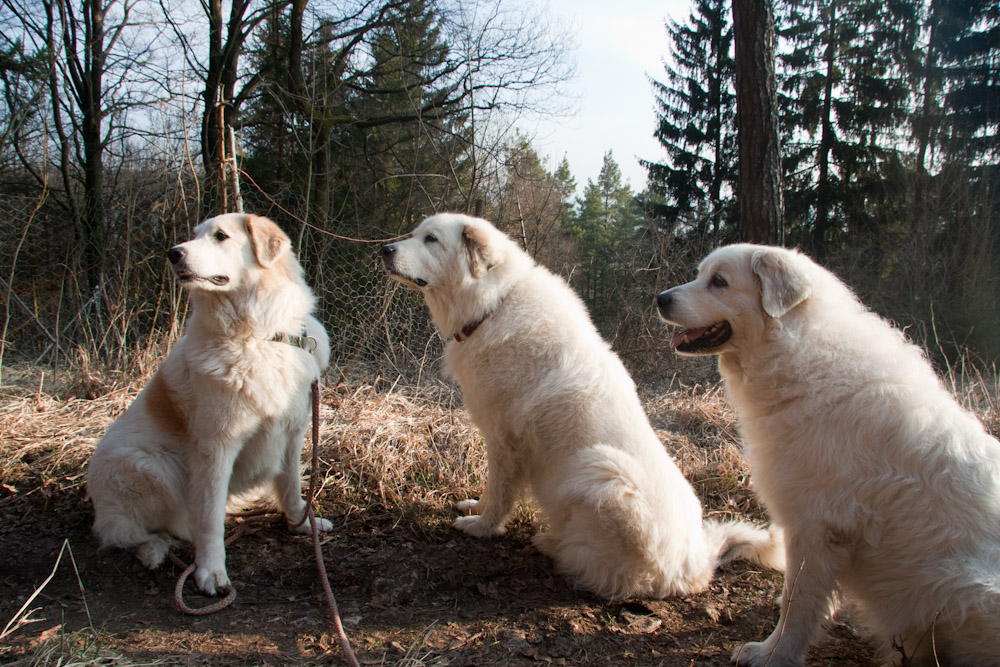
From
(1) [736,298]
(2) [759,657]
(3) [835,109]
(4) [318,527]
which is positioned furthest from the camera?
(3) [835,109]

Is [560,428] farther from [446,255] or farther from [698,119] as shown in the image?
[698,119]

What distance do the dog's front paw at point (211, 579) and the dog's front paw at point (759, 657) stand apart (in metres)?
2.27

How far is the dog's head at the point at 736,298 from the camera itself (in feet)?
7.44

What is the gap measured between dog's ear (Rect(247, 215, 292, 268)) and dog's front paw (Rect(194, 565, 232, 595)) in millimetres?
1499

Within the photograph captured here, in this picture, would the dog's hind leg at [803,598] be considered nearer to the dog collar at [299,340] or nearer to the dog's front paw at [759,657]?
the dog's front paw at [759,657]

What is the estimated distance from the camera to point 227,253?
2758mm

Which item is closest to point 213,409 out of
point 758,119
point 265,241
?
point 265,241

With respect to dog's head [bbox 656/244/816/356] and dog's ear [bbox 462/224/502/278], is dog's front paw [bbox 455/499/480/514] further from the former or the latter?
dog's head [bbox 656/244/816/356]

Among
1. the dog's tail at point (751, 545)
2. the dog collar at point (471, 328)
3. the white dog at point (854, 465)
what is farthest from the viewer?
the dog collar at point (471, 328)

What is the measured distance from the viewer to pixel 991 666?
5.89ft

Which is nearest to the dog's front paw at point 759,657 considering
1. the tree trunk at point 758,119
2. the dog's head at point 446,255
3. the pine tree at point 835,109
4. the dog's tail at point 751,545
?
the dog's tail at point 751,545

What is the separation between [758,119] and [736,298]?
4064 mm

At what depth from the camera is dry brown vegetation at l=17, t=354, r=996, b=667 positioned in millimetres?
2311

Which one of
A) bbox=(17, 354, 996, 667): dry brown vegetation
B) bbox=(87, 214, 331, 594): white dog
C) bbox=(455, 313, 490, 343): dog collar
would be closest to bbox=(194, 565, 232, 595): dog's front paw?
bbox=(87, 214, 331, 594): white dog
